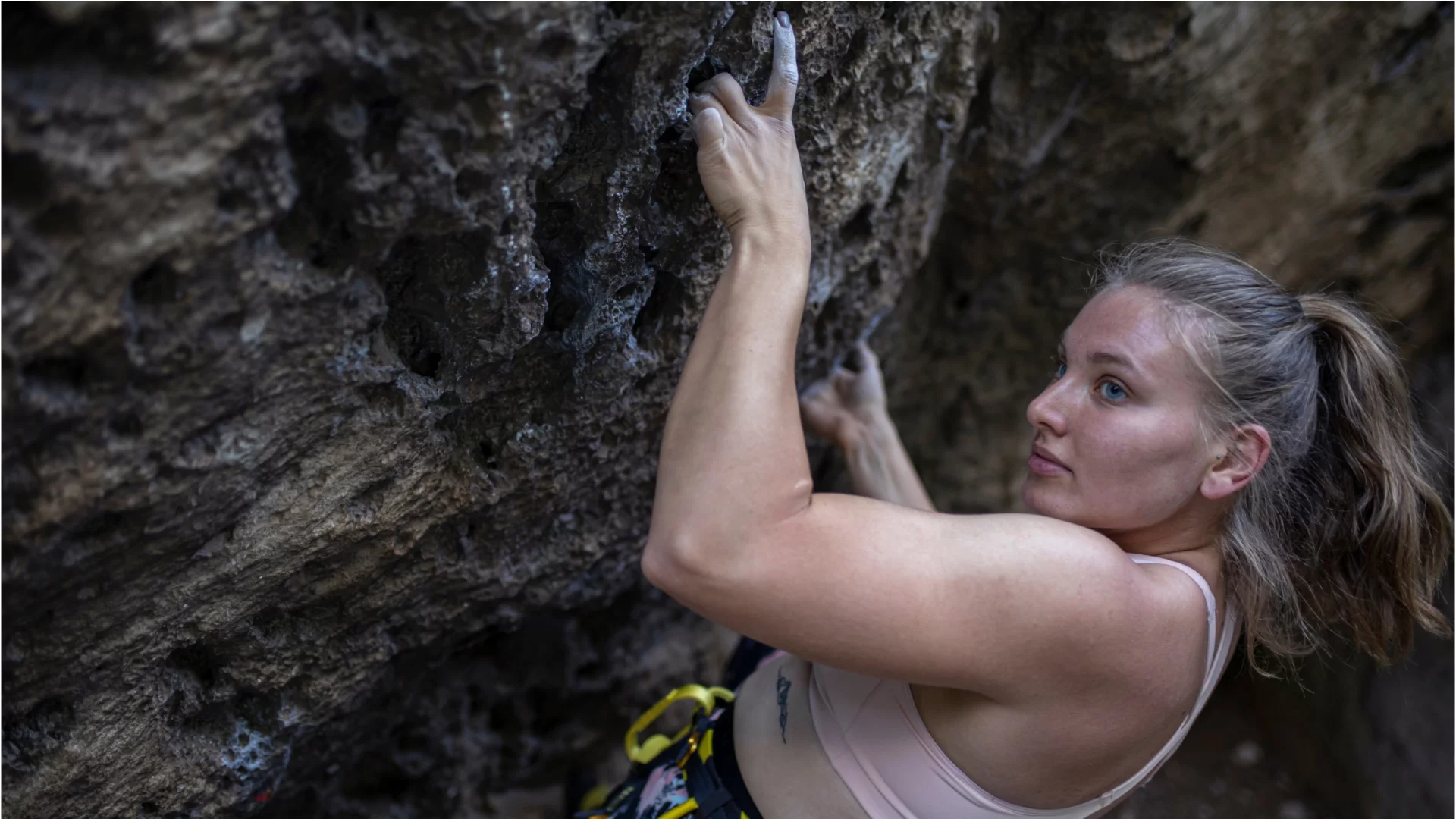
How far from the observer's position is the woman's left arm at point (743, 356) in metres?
0.98

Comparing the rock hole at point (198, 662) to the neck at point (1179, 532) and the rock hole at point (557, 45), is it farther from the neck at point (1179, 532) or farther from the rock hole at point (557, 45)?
the neck at point (1179, 532)

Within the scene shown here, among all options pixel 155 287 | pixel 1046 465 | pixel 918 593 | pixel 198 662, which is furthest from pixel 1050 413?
pixel 198 662

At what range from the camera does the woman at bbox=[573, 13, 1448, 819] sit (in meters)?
1.00

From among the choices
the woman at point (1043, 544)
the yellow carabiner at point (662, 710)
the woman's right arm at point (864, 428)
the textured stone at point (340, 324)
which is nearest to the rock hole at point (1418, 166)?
the woman at point (1043, 544)

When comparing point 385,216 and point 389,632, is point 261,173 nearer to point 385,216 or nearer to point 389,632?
point 385,216

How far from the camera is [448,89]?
956 mm

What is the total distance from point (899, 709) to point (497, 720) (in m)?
0.99

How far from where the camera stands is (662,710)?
1.55 m

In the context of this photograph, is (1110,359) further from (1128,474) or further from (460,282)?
(460,282)

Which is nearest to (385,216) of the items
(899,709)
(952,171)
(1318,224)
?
(899,709)

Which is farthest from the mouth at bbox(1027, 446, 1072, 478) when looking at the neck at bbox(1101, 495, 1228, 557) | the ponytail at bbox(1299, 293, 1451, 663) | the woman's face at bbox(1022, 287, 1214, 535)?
the ponytail at bbox(1299, 293, 1451, 663)

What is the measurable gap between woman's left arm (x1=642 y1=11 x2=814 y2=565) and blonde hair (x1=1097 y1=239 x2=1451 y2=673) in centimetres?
48

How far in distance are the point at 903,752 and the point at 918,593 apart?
30 centimetres

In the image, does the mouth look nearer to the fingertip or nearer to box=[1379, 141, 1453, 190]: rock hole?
the fingertip
